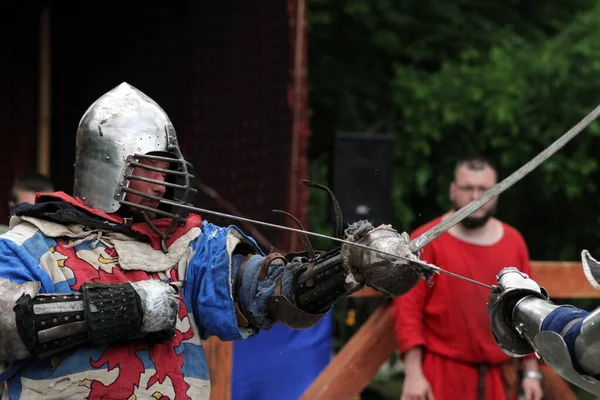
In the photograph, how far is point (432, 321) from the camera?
5.08 m

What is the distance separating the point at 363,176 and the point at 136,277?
3.57 meters

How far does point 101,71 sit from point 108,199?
4499 mm

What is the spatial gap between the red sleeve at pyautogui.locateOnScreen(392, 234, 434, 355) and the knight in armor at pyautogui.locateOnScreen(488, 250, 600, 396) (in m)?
1.59

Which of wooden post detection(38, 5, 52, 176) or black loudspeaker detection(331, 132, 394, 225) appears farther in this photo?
wooden post detection(38, 5, 52, 176)

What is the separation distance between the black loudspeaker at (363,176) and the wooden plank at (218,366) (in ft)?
6.55

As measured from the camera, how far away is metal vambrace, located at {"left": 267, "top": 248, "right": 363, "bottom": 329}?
3385 millimetres

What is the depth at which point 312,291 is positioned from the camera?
135 inches

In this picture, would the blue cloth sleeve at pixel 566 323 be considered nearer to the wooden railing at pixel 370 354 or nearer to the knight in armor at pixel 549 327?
the knight in armor at pixel 549 327

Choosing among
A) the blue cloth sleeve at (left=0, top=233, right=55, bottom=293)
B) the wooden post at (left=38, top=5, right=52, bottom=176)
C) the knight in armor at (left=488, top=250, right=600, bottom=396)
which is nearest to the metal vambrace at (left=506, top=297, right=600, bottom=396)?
the knight in armor at (left=488, top=250, right=600, bottom=396)

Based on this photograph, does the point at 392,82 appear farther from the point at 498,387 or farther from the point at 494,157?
the point at 498,387

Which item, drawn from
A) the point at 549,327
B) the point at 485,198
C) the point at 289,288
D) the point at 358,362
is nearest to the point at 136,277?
the point at 289,288

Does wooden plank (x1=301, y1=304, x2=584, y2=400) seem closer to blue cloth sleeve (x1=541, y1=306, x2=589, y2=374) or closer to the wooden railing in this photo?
the wooden railing

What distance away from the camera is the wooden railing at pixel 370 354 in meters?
5.18

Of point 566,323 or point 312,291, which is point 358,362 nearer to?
point 312,291
